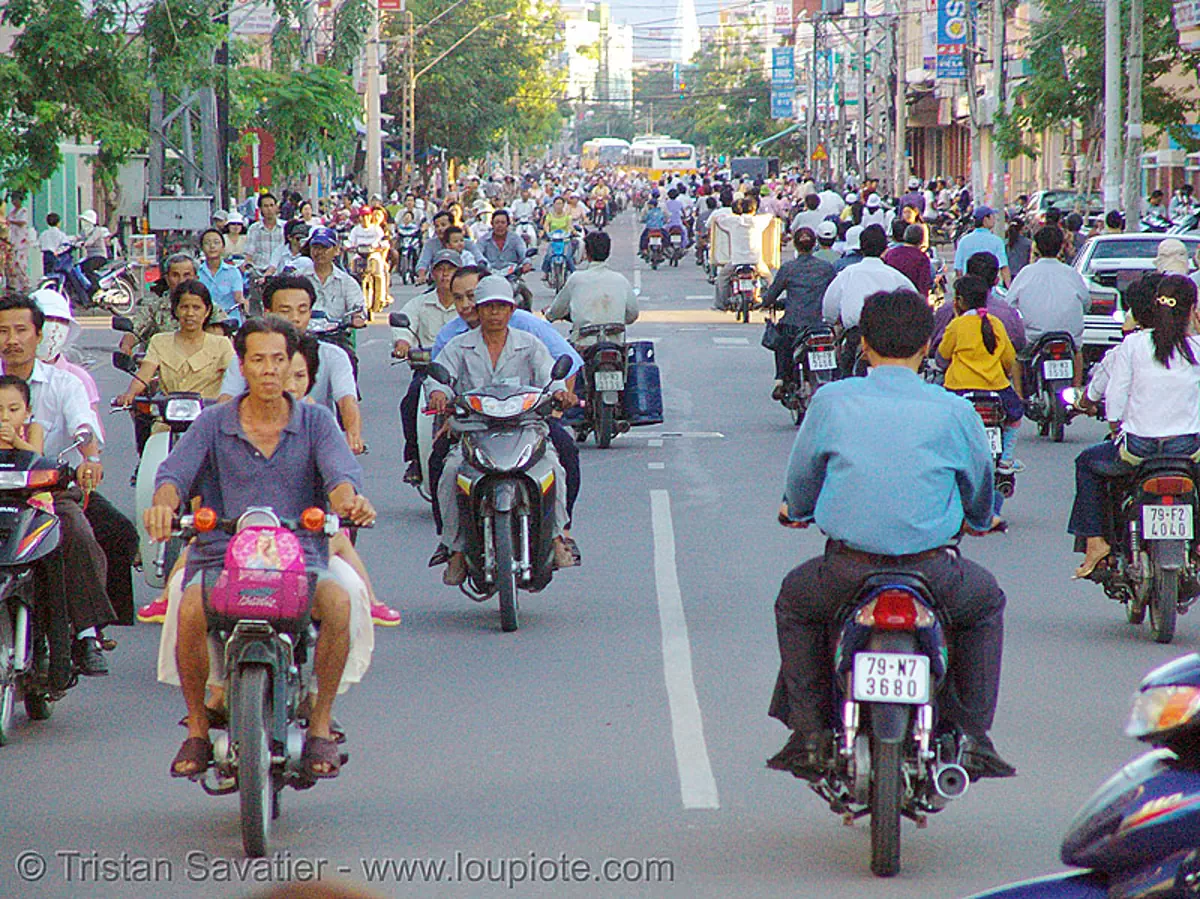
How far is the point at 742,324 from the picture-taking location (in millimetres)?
32281

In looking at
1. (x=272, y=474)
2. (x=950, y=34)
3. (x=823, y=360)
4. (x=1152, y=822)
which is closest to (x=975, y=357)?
(x=823, y=360)

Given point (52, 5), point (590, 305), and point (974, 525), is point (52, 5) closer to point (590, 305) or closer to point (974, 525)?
point (590, 305)

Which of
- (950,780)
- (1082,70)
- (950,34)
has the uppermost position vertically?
(950,34)

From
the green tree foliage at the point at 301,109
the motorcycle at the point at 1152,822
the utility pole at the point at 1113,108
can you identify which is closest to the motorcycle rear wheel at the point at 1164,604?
the motorcycle at the point at 1152,822

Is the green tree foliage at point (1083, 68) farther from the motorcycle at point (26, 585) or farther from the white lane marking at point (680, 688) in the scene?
the motorcycle at point (26, 585)

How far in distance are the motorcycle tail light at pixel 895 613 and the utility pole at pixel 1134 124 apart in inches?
1122

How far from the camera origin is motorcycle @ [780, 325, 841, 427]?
18.5 m

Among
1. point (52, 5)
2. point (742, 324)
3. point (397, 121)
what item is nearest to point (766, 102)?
point (397, 121)

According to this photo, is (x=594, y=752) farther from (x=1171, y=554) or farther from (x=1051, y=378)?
(x=1051, y=378)

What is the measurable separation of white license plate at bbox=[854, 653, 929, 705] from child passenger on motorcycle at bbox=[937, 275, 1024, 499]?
23.6 ft

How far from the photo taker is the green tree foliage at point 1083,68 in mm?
38406

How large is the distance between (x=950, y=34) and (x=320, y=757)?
53.6 meters

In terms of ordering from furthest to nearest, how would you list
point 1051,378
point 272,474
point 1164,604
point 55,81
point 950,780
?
1. point 55,81
2. point 1051,378
3. point 1164,604
4. point 272,474
5. point 950,780

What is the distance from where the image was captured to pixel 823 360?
18.5 meters
